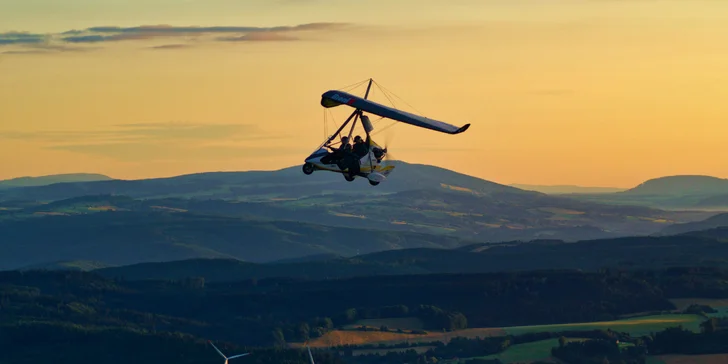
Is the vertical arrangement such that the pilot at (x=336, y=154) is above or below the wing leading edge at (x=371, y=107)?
below

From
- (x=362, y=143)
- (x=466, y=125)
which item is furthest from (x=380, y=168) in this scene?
(x=466, y=125)

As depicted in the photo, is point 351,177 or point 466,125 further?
point 351,177

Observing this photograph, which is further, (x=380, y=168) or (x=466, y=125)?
(x=380, y=168)

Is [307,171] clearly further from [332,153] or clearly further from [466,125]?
[466,125]

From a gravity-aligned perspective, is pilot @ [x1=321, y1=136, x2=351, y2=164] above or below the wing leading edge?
below

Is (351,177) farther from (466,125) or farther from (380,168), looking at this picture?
(466,125)

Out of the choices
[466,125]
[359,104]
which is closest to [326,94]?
[359,104]
